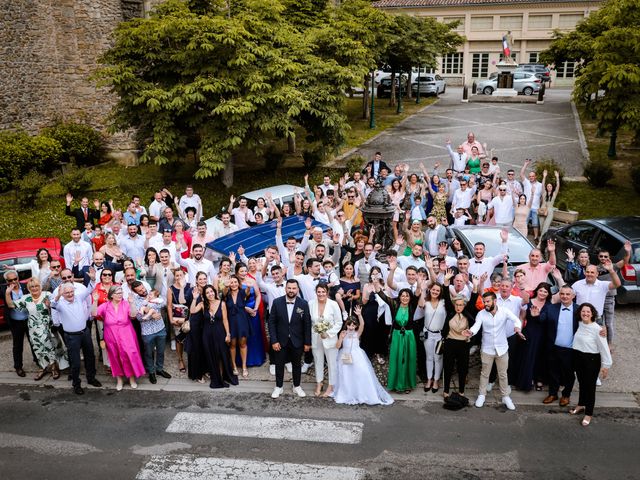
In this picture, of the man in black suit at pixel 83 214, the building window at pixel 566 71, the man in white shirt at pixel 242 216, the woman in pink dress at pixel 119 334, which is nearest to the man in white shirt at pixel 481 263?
the man in white shirt at pixel 242 216

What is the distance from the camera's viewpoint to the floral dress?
9.28 meters

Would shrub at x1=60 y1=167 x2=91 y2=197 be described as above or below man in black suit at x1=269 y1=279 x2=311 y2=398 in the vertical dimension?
above

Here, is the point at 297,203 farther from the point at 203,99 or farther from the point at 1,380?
the point at 1,380

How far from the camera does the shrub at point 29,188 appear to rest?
17766 mm

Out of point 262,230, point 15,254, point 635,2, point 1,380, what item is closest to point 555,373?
point 262,230

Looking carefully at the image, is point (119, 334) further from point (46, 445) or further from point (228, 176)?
point (228, 176)

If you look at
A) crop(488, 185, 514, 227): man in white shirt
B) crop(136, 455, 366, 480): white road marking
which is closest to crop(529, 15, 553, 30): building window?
crop(488, 185, 514, 227): man in white shirt

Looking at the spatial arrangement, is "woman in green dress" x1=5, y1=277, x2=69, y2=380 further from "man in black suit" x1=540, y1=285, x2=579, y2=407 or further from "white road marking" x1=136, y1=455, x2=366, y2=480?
"man in black suit" x1=540, y1=285, x2=579, y2=407

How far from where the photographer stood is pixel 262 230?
11.9 metres

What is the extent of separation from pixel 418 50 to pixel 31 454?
94.2 feet

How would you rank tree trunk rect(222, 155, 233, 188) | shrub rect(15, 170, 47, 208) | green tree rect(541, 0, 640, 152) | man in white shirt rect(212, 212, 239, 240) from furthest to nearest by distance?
tree trunk rect(222, 155, 233, 188), shrub rect(15, 170, 47, 208), green tree rect(541, 0, 640, 152), man in white shirt rect(212, 212, 239, 240)

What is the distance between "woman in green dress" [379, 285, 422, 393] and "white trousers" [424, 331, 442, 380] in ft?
0.71

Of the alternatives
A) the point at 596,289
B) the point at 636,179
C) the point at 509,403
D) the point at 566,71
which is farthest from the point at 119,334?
the point at 566,71

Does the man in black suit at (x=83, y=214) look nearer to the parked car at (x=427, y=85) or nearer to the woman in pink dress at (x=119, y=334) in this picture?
the woman in pink dress at (x=119, y=334)
